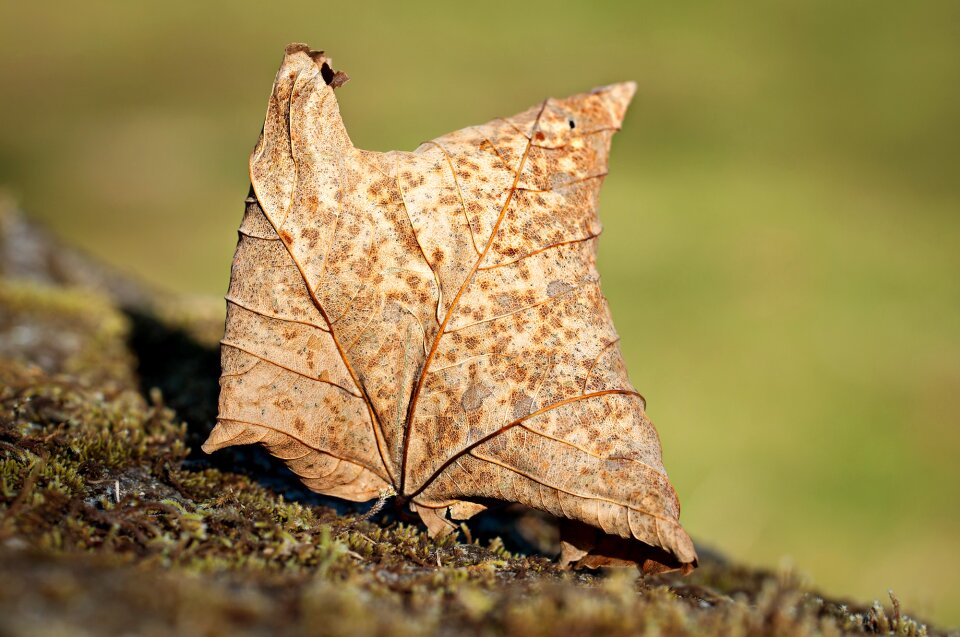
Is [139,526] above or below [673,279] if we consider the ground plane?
below

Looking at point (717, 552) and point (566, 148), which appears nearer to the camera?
point (566, 148)

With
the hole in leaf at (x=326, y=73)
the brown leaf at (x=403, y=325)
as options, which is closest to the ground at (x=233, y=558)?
the brown leaf at (x=403, y=325)

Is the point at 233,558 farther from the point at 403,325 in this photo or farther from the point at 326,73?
the point at 326,73

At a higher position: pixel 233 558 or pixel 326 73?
pixel 326 73

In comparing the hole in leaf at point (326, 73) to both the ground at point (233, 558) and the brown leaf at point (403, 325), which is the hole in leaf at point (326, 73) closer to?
the brown leaf at point (403, 325)

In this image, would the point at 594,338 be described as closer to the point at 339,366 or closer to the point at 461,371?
the point at 461,371

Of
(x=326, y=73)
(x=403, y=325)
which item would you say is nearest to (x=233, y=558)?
(x=403, y=325)

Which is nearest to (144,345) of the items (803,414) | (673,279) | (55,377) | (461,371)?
(55,377)
